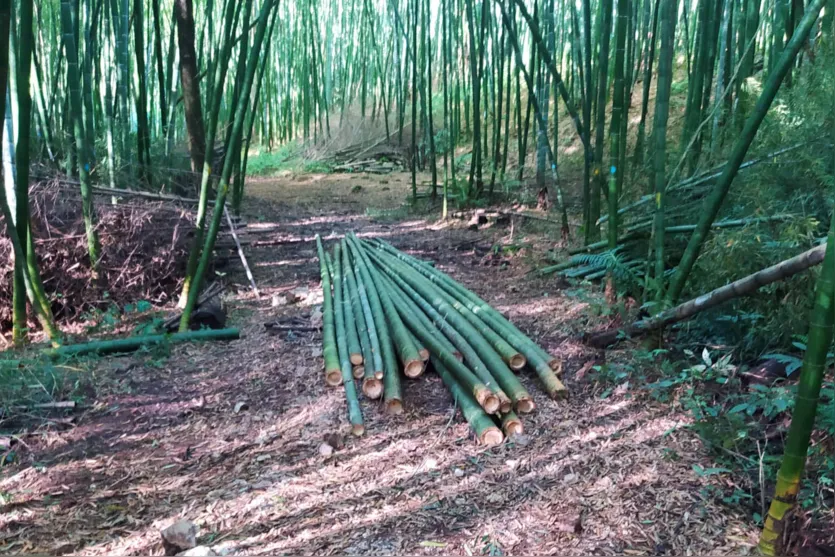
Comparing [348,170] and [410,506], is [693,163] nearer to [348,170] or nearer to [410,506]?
[410,506]

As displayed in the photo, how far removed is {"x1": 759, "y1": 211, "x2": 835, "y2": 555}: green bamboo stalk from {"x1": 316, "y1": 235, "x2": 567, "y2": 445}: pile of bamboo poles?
0.89 meters

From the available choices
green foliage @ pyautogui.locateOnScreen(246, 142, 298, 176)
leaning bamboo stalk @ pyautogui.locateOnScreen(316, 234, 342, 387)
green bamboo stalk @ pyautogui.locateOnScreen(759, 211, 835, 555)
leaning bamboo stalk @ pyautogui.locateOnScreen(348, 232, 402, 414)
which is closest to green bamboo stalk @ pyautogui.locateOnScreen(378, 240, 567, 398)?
leaning bamboo stalk @ pyautogui.locateOnScreen(348, 232, 402, 414)

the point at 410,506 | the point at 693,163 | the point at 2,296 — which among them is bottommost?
the point at 410,506

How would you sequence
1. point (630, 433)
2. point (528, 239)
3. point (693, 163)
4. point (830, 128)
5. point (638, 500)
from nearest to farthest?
point (638, 500)
point (630, 433)
point (830, 128)
point (693, 163)
point (528, 239)

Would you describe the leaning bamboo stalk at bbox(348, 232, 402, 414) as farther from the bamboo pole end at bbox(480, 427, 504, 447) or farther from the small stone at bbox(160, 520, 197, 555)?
the small stone at bbox(160, 520, 197, 555)

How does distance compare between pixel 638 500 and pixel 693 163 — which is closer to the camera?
pixel 638 500

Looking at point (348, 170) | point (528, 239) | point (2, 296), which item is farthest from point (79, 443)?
point (348, 170)

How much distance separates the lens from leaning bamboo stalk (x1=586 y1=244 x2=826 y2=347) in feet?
5.26

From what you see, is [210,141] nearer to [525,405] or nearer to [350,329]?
[350,329]

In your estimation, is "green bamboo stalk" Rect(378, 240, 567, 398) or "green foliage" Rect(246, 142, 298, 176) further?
"green foliage" Rect(246, 142, 298, 176)

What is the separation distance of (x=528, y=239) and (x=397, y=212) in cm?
258

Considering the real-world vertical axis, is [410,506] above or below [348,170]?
below

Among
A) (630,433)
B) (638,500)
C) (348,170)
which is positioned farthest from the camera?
(348,170)

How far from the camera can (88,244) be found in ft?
11.9
